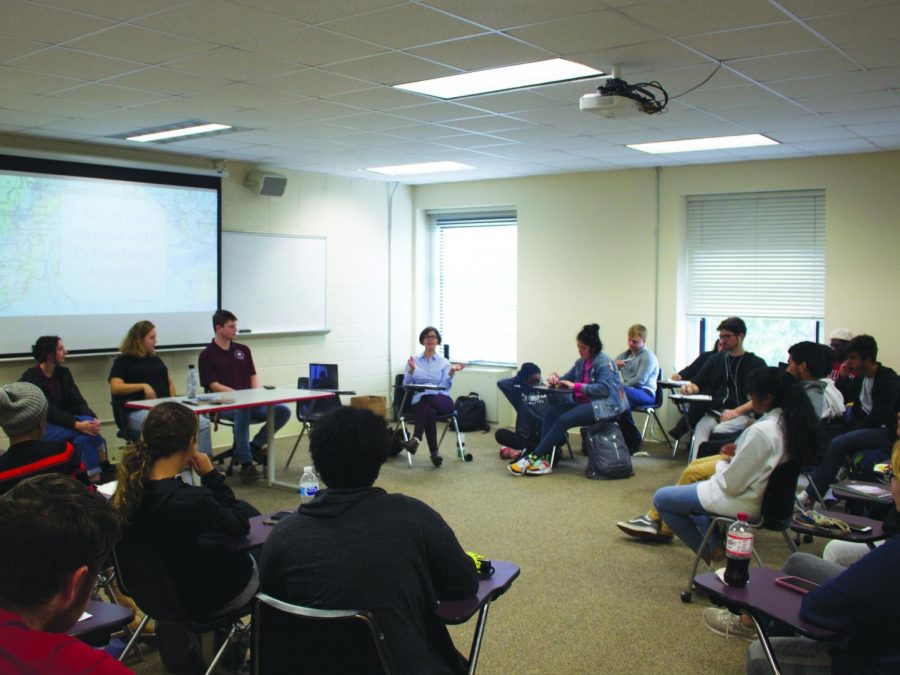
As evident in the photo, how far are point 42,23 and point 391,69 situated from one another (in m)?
1.67

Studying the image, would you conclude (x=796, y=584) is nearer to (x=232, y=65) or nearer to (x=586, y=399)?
(x=232, y=65)


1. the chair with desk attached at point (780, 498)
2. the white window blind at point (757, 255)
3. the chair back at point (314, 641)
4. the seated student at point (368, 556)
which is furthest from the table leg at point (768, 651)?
the white window blind at point (757, 255)

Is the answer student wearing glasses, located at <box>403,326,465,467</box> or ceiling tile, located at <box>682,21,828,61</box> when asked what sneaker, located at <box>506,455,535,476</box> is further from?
ceiling tile, located at <box>682,21,828,61</box>

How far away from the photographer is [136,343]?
6539mm

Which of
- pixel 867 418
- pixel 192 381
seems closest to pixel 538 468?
pixel 867 418

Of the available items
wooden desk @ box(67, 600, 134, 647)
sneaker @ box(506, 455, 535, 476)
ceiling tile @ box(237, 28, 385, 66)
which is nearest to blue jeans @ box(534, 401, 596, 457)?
sneaker @ box(506, 455, 535, 476)

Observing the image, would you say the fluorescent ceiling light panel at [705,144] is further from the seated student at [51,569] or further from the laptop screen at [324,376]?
the seated student at [51,569]

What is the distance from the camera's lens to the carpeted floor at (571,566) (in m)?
3.60

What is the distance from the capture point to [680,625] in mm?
3914

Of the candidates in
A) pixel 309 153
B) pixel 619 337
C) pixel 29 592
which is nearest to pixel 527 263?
pixel 619 337

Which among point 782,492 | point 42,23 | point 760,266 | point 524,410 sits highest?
point 42,23

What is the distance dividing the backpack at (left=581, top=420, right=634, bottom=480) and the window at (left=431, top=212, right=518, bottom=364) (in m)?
2.70

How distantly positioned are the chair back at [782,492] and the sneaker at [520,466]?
122 inches

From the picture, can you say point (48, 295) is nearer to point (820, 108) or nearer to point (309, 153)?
point (309, 153)
